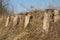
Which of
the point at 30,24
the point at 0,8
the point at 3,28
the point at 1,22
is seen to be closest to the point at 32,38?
the point at 30,24

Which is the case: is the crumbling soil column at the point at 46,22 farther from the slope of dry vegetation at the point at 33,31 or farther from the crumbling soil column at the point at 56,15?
the crumbling soil column at the point at 56,15

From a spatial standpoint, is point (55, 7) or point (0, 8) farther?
point (0, 8)

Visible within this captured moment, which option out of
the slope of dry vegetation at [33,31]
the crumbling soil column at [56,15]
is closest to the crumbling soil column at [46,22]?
the slope of dry vegetation at [33,31]

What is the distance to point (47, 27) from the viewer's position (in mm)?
9656

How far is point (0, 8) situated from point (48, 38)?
14.4 m

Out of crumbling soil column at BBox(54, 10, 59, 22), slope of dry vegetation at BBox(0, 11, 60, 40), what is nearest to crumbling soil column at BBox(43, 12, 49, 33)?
slope of dry vegetation at BBox(0, 11, 60, 40)

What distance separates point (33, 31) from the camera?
10328 millimetres

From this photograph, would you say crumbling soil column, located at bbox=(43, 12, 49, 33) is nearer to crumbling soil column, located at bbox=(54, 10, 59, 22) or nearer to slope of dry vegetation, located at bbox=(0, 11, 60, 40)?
slope of dry vegetation, located at bbox=(0, 11, 60, 40)

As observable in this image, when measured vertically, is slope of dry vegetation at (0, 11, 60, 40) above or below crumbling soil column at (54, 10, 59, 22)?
below

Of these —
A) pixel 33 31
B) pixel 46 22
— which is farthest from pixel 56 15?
pixel 33 31

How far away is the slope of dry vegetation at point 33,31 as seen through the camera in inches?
367

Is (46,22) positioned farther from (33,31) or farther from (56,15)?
(33,31)

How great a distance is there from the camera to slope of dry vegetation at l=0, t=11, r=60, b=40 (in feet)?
30.6

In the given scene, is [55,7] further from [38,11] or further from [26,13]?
[26,13]
